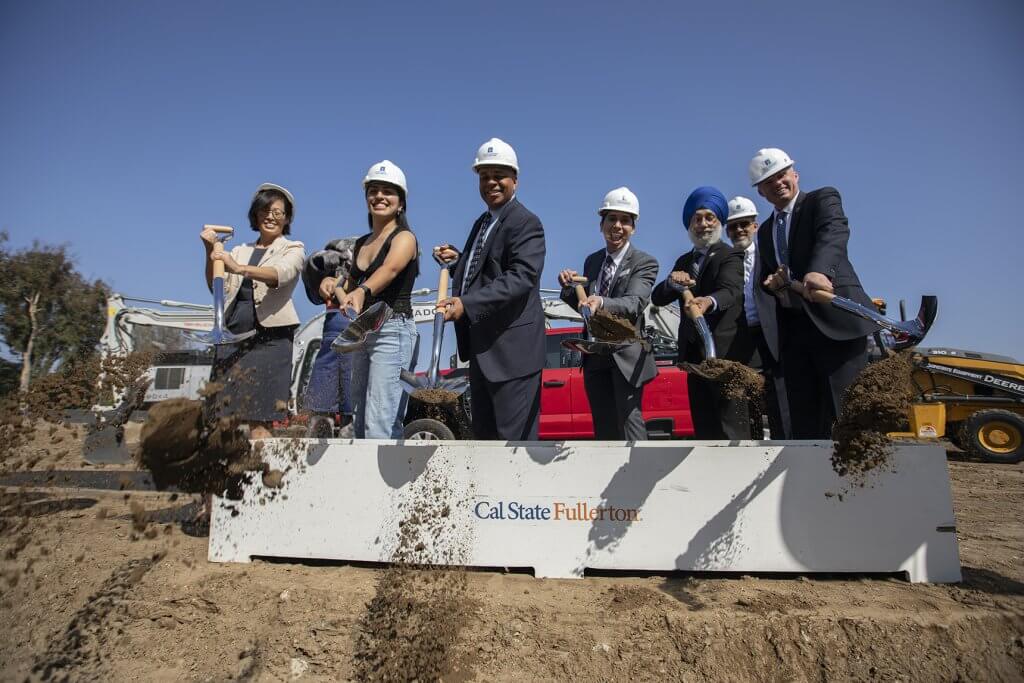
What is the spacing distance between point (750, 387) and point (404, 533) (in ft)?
6.35

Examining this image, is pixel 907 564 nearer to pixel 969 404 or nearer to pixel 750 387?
pixel 750 387

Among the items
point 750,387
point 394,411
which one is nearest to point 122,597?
point 394,411

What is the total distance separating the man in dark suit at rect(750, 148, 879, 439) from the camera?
9.23ft

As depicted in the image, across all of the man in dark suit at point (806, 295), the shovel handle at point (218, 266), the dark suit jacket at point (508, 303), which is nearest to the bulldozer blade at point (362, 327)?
the dark suit jacket at point (508, 303)

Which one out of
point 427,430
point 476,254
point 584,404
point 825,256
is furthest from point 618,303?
point 584,404

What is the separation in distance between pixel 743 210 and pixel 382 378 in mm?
2610

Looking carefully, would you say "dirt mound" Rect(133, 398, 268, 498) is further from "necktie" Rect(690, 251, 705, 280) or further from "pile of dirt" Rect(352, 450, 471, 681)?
"necktie" Rect(690, 251, 705, 280)

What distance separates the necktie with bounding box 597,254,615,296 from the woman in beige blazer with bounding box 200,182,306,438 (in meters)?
1.83

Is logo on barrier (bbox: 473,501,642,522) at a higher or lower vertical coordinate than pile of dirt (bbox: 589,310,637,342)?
lower

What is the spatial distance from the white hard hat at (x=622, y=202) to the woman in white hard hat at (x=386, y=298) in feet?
3.97

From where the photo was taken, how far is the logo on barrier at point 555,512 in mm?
2506

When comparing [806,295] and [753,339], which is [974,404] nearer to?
[753,339]

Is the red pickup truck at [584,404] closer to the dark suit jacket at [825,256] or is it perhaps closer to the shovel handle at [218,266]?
the dark suit jacket at [825,256]

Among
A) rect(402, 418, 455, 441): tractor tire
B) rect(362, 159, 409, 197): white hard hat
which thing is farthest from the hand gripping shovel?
rect(402, 418, 455, 441): tractor tire
